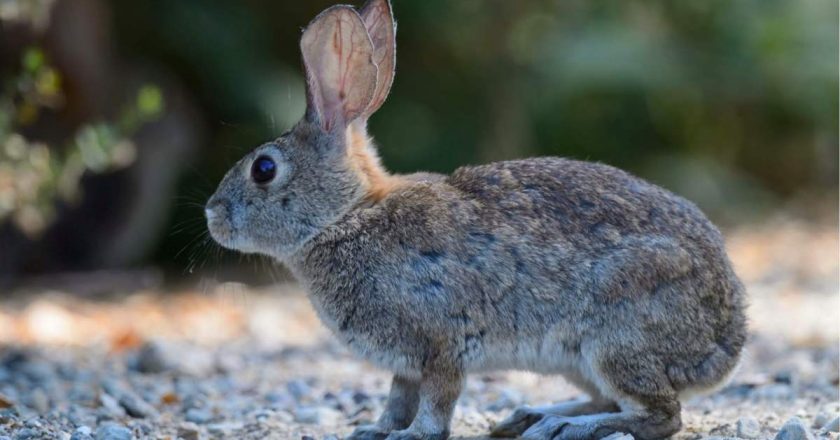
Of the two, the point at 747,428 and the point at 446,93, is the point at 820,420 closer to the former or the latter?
the point at 747,428

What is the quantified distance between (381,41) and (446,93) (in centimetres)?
827

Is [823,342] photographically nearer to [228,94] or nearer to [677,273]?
[677,273]

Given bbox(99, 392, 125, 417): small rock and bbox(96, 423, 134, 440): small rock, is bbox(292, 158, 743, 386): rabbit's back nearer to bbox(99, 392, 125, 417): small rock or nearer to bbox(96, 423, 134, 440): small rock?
bbox(96, 423, 134, 440): small rock

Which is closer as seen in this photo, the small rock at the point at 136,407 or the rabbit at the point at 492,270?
the rabbit at the point at 492,270

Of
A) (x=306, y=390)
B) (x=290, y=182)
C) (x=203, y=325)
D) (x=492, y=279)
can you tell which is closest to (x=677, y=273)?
(x=492, y=279)

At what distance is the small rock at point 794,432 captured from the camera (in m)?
5.02

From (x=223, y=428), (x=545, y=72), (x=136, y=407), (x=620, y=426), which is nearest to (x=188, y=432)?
(x=223, y=428)

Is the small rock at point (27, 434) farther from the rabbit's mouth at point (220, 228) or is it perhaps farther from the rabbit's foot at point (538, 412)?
the rabbit's foot at point (538, 412)

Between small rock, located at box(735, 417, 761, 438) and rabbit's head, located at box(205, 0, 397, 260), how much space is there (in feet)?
6.29

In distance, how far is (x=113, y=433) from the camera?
210 inches

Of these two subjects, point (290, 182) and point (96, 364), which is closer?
point (290, 182)

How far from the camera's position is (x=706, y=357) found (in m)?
5.33

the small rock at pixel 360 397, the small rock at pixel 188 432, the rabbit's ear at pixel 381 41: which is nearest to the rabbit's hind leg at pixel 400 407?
the small rock at pixel 188 432

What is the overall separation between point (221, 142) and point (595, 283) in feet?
28.8
